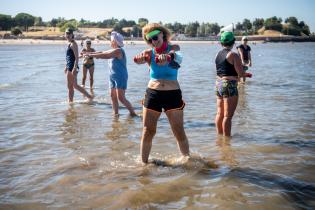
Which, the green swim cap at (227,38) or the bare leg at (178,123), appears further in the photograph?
the green swim cap at (227,38)

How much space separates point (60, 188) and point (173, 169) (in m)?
1.56

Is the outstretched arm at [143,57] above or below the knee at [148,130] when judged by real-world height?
above

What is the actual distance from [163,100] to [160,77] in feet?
1.01

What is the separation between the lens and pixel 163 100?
15.5ft

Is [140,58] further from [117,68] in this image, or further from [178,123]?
[117,68]

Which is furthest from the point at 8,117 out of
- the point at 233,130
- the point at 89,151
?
the point at 233,130

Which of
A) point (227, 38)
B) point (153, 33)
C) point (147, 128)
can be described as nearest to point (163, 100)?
point (147, 128)

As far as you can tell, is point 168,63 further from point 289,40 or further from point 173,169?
point 289,40

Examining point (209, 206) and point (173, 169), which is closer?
point (209, 206)

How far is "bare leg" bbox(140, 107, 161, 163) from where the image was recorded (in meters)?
4.85

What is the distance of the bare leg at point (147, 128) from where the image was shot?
4848mm

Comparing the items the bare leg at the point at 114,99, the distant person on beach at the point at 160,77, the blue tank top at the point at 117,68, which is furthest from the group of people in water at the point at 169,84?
the bare leg at the point at 114,99

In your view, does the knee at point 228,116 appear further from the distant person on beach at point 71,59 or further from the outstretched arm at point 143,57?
the distant person on beach at point 71,59

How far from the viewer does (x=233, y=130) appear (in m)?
7.27
